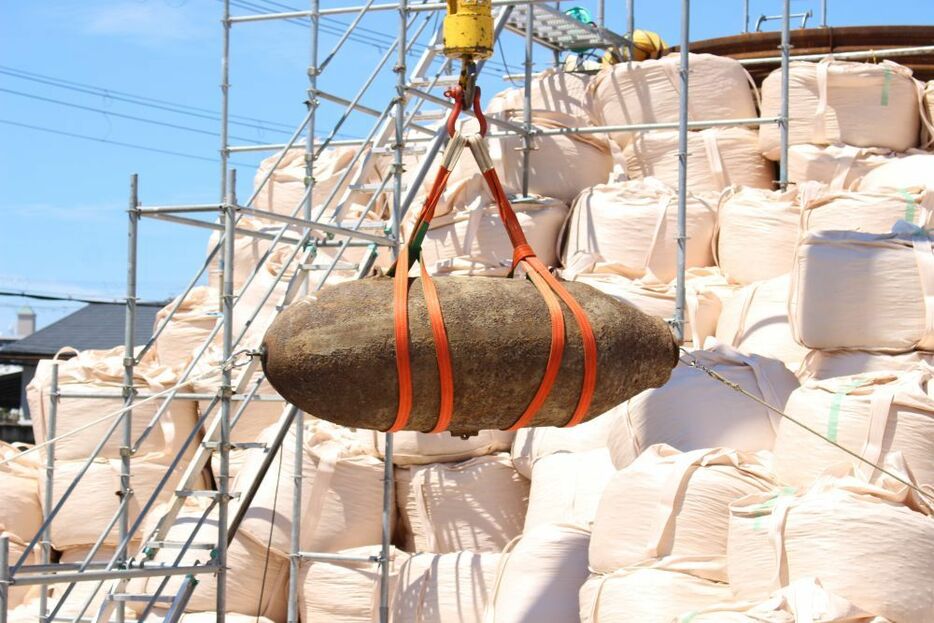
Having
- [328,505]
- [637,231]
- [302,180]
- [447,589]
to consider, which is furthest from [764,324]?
[302,180]

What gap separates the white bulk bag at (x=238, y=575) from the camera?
669cm

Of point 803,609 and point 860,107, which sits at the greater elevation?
point 860,107

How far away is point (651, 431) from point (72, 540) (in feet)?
10.3

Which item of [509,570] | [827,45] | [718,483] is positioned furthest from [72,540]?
[827,45]

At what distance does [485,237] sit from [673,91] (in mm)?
1429

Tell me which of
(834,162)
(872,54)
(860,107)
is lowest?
(834,162)

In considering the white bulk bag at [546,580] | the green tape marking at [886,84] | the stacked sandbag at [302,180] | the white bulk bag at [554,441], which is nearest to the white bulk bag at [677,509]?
the white bulk bag at [546,580]

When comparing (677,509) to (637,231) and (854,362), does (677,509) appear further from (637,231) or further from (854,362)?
(637,231)

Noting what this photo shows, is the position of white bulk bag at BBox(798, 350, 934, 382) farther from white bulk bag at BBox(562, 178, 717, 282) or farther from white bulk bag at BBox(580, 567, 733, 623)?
white bulk bag at BBox(562, 178, 717, 282)

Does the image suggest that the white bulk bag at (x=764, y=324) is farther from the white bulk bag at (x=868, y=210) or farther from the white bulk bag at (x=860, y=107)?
the white bulk bag at (x=860, y=107)

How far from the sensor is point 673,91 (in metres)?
8.12

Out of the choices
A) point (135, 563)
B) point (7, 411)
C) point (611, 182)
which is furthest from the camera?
point (7, 411)

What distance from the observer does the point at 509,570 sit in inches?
238

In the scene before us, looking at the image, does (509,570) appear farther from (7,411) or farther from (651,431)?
(7,411)
